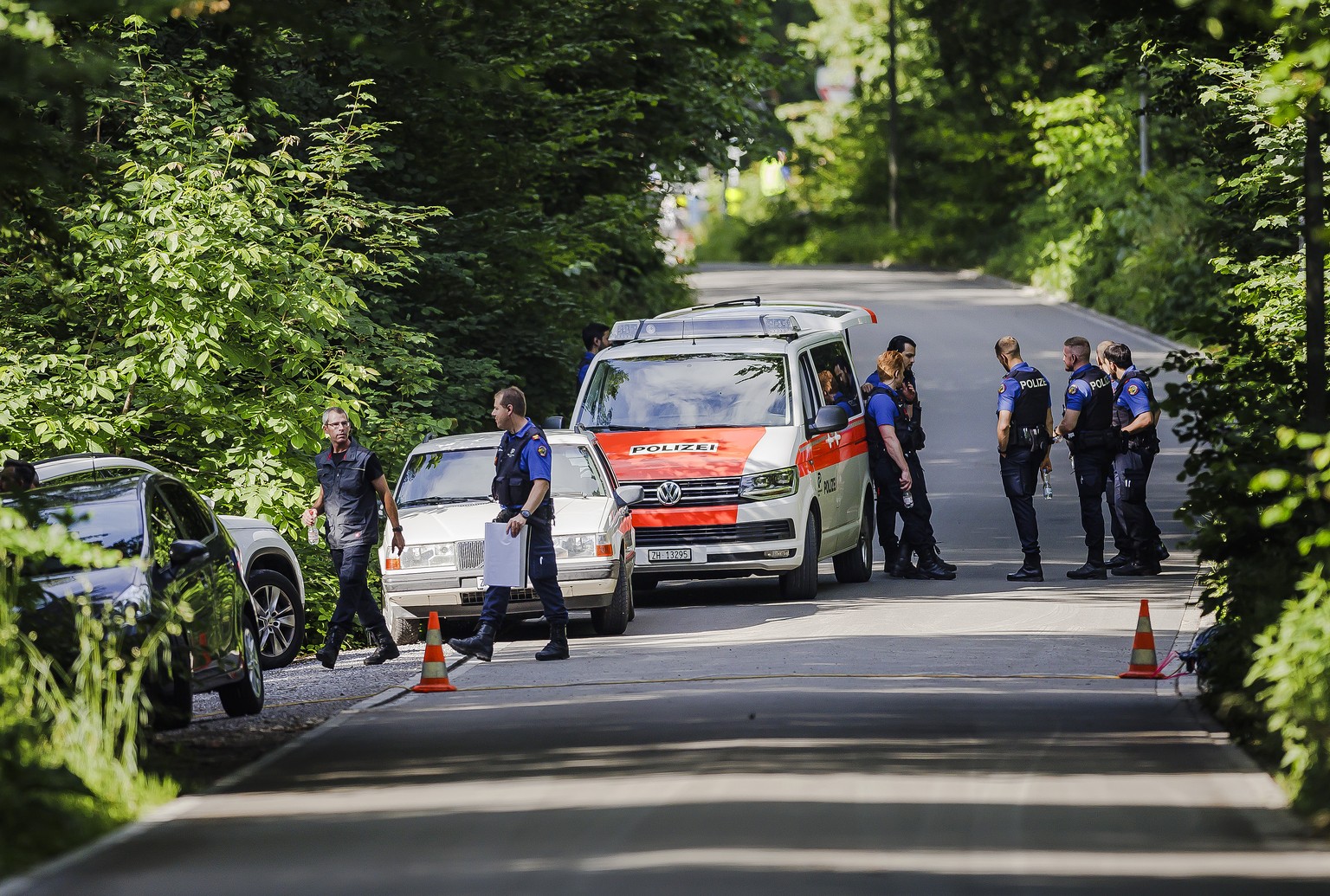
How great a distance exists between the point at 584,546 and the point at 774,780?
6.64 metres

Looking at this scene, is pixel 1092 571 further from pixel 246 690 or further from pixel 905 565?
pixel 246 690

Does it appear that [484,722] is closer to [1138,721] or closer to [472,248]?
[1138,721]

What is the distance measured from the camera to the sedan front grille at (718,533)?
Answer: 1706cm

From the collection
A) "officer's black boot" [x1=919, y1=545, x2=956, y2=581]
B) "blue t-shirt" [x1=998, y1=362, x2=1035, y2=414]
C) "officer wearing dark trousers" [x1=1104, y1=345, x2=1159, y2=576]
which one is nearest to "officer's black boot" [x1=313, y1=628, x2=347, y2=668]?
"officer's black boot" [x1=919, y1=545, x2=956, y2=581]

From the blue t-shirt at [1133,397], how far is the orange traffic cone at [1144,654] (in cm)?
573

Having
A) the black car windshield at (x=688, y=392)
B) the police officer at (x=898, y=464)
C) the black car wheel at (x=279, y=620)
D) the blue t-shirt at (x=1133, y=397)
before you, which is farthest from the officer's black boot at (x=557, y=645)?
the blue t-shirt at (x=1133, y=397)

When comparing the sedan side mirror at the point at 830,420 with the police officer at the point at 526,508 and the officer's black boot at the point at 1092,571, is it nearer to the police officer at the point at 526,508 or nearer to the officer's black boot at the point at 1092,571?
the officer's black boot at the point at 1092,571

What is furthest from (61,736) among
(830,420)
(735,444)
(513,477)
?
(830,420)

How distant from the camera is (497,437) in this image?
16.6 m

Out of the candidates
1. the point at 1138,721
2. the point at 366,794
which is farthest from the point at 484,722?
the point at 1138,721

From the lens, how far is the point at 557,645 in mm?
14469

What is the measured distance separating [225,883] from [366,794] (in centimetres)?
189

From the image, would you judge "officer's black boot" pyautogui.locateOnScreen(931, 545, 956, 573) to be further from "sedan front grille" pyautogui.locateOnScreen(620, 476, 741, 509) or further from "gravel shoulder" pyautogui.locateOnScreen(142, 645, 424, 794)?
"gravel shoulder" pyautogui.locateOnScreen(142, 645, 424, 794)

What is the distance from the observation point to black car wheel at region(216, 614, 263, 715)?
12.3 meters
